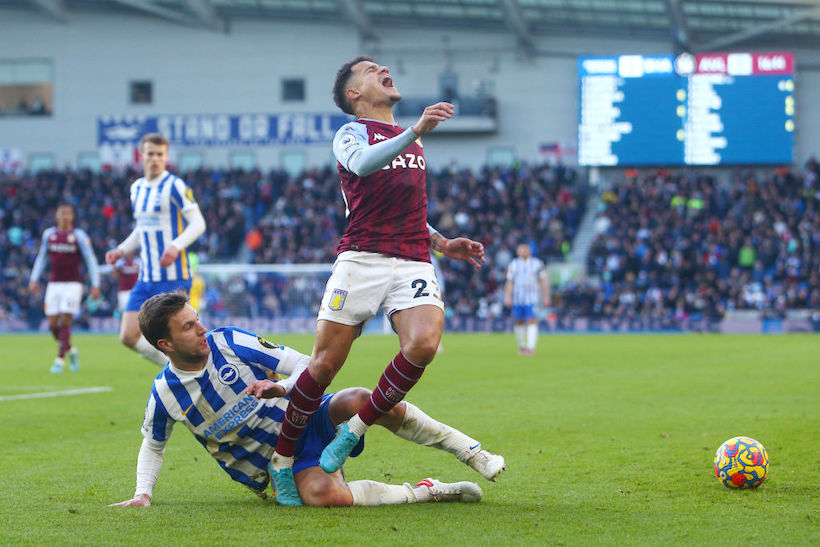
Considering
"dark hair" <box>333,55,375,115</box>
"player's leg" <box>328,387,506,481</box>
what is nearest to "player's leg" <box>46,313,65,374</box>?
"dark hair" <box>333,55,375,115</box>

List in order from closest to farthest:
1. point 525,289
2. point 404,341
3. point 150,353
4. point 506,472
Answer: point 404,341, point 506,472, point 150,353, point 525,289

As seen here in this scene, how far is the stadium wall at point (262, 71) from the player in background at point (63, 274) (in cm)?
2503

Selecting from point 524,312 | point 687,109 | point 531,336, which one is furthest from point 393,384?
point 687,109

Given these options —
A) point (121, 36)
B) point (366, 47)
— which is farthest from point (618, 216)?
point (121, 36)

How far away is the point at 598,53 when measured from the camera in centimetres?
3784

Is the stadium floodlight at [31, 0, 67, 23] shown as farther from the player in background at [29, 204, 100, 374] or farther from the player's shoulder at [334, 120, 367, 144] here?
the player's shoulder at [334, 120, 367, 144]

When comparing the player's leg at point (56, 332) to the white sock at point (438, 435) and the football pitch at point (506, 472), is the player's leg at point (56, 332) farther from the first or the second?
the white sock at point (438, 435)

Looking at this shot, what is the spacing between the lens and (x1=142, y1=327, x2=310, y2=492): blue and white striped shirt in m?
4.95

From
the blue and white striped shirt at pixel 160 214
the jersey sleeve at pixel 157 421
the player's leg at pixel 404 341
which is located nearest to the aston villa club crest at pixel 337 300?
the player's leg at pixel 404 341

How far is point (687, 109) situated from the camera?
108 ft

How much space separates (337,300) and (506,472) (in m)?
1.61

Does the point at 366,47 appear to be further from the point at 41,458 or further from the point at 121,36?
the point at 41,458

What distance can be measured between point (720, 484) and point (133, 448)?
3925 mm

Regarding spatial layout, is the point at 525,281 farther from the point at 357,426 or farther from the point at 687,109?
the point at 687,109
